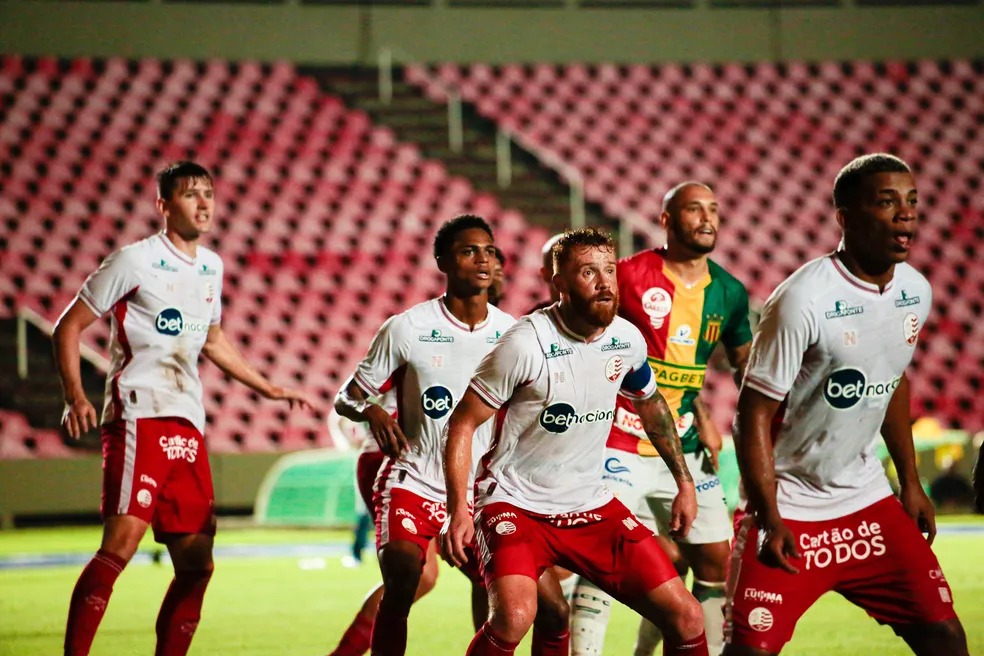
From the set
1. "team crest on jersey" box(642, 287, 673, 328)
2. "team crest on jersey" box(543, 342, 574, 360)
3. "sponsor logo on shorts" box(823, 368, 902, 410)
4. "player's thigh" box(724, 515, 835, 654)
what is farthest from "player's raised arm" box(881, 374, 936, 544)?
"team crest on jersey" box(642, 287, 673, 328)

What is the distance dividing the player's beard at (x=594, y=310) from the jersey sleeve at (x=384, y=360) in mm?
1130

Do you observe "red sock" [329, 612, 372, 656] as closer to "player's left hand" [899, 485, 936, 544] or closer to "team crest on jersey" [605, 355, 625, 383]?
"team crest on jersey" [605, 355, 625, 383]

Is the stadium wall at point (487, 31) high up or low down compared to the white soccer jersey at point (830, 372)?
up

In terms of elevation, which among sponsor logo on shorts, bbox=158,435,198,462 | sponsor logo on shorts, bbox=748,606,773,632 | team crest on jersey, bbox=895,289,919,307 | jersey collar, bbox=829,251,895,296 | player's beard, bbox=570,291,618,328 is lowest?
sponsor logo on shorts, bbox=748,606,773,632

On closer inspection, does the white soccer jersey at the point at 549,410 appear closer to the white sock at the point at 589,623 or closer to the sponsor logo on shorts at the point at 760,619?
the sponsor logo on shorts at the point at 760,619

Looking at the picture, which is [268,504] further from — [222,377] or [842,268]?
[842,268]

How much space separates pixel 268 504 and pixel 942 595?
489 inches

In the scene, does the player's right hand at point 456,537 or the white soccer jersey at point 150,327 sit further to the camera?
the white soccer jersey at point 150,327

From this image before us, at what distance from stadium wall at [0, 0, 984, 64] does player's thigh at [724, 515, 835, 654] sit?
55.0ft

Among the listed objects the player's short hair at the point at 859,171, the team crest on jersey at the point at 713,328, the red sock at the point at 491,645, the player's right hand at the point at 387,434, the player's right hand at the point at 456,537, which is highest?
the player's short hair at the point at 859,171

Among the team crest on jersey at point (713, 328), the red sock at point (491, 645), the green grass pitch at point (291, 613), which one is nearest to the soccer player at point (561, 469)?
the red sock at point (491, 645)

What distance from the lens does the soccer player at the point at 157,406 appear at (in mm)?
5621

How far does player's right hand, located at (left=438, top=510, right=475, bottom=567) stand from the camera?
4500mm

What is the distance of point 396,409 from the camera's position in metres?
5.96
